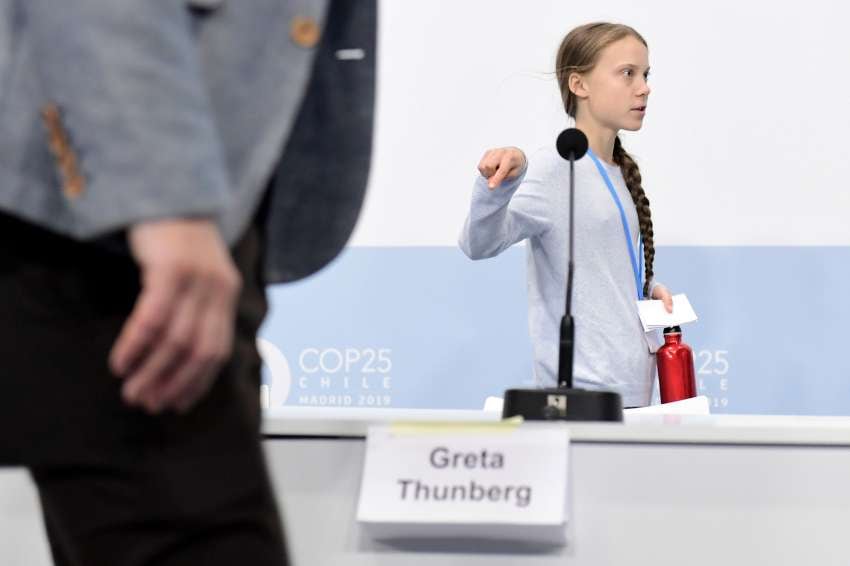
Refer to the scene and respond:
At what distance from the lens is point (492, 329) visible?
3041mm

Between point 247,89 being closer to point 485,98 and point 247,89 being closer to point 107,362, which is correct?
point 107,362

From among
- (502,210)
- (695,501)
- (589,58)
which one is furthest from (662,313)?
(695,501)

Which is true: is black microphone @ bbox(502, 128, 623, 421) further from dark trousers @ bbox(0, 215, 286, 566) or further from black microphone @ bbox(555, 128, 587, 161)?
dark trousers @ bbox(0, 215, 286, 566)

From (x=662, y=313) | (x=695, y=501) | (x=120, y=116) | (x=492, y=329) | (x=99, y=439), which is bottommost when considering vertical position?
(x=492, y=329)

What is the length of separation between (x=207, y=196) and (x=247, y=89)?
86mm

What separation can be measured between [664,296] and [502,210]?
49 cm

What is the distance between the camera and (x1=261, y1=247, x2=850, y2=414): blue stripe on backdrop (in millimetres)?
2980

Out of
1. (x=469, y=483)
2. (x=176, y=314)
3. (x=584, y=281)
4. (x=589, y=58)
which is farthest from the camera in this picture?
(x=589, y=58)

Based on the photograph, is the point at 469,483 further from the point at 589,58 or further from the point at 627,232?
the point at 589,58

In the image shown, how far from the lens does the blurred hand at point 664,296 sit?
231 cm

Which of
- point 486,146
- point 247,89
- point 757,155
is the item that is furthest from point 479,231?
point 247,89

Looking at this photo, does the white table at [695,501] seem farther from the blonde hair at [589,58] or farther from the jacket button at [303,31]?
the blonde hair at [589,58]

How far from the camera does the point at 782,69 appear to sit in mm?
3014

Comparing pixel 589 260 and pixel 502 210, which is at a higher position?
pixel 502 210
